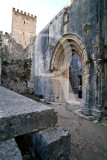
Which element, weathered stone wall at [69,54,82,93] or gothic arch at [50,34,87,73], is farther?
weathered stone wall at [69,54,82,93]

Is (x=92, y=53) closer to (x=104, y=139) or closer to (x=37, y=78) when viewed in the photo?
(x=104, y=139)

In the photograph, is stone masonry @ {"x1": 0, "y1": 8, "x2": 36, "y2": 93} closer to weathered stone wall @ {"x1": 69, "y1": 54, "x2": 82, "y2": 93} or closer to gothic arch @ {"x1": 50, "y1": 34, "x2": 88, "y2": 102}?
gothic arch @ {"x1": 50, "y1": 34, "x2": 88, "y2": 102}

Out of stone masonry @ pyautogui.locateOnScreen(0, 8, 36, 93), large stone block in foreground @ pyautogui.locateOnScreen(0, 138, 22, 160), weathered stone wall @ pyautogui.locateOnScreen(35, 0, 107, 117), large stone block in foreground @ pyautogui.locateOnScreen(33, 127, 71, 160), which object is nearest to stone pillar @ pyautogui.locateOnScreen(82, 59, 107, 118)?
weathered stone wall @ pyautogui.locateOnScreen(35, 0, 107, 117)

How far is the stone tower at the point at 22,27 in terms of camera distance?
1933 centimetres

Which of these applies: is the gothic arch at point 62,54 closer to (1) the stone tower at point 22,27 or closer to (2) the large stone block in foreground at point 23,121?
(2) the large stone block in foreground at point 23,121

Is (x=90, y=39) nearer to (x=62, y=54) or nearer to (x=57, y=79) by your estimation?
(x=62, y=54)

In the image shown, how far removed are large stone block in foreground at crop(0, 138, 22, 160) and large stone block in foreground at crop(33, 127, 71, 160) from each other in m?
0.30

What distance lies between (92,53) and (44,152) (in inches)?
136

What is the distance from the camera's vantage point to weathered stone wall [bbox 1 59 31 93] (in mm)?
7977

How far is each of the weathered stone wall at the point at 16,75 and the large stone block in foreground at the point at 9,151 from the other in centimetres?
774

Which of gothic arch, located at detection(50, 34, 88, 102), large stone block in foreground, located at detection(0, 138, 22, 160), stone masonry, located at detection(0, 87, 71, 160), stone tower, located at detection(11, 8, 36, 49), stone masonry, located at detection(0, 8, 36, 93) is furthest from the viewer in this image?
stone tower, located at detection(11, 8, 36, 49)

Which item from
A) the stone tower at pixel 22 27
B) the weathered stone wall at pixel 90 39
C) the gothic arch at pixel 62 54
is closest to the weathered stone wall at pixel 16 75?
the gothic arch at pixel 62 54

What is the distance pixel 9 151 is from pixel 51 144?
0.40 m

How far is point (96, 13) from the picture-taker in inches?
136
